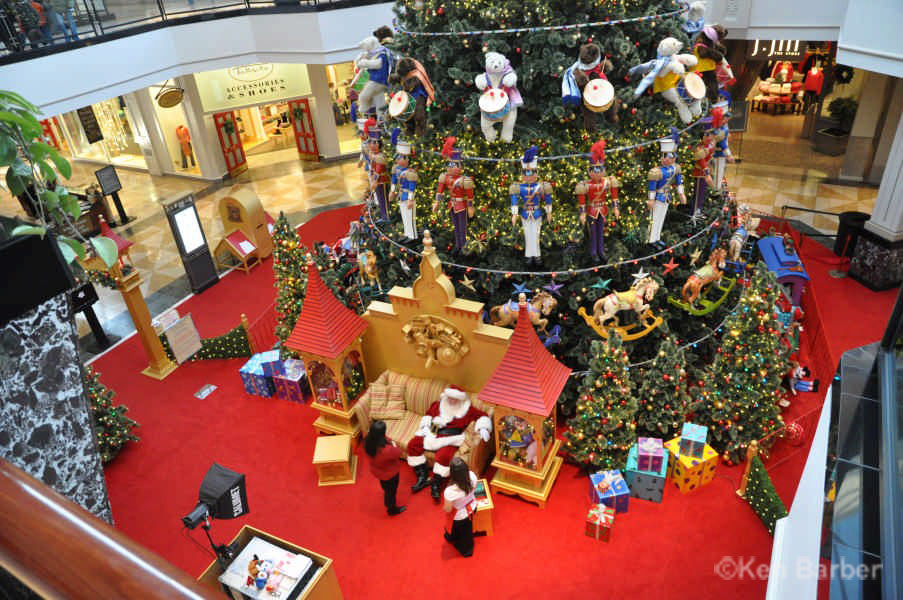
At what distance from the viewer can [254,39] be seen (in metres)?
12.0

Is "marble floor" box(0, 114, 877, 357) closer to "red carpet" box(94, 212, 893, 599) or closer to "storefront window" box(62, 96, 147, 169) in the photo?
"storefront window" box(62, 96, 147, 169)

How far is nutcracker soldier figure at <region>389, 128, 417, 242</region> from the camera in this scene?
261 inches

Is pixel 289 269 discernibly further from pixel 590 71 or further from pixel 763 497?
pixel 763 497

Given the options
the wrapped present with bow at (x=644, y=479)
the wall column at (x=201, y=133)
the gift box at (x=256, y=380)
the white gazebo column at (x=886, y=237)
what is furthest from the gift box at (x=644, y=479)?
the wall column at (x=201, y=133)

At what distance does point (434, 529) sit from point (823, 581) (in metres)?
3.97

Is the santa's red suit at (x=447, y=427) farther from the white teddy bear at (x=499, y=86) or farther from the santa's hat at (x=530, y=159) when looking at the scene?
the white teddy bear at (x=499, y=86)

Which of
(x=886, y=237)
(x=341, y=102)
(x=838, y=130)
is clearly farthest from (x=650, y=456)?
(x=341, y=102)

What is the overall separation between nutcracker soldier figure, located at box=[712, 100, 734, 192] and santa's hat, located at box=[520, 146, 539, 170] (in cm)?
250

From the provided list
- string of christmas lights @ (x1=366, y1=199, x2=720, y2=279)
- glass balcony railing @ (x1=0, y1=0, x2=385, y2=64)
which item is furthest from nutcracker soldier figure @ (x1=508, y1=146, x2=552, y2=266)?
glass balcony railing @ (x1=0, y1=0, x2=385, y2=64)

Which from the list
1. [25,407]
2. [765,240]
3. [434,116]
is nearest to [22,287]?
[25,407]

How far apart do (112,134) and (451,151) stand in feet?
45.6

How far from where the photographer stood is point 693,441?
5711 mm

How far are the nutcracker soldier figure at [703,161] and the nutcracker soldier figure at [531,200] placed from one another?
76.3 inches

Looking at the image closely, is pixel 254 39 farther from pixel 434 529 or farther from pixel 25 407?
pixel 25 407
